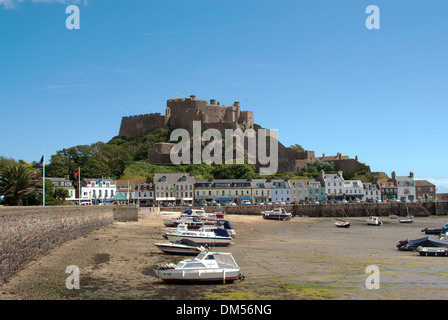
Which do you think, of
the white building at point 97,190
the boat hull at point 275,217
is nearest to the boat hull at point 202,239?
the boat hull at point 275,217

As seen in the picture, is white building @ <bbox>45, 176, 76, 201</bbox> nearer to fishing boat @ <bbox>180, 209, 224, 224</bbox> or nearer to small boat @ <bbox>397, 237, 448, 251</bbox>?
fishing boat @ <bbox>180, 209, 224, 224</bbox>

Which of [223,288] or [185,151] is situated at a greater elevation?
[185,151]

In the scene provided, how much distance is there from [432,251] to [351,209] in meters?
44.3

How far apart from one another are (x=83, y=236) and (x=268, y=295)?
1570 cm

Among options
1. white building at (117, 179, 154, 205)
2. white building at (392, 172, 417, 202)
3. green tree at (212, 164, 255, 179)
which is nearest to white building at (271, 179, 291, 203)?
green tree at (212, 164, 255, 179)

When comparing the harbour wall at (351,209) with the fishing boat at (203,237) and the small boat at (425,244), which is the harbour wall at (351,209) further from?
the small boat at (425,244)

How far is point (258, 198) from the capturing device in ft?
251

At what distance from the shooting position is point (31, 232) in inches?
651

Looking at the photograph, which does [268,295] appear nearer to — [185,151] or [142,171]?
[142,171]

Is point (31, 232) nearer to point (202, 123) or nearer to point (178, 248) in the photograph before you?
point (178, 248)

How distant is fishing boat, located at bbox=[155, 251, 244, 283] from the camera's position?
15906 millimetres

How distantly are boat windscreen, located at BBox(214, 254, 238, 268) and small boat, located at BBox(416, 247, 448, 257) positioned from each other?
1337cm

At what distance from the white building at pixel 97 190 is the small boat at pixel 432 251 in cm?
4986

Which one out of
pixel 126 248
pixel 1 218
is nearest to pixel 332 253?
pixel 126 248
